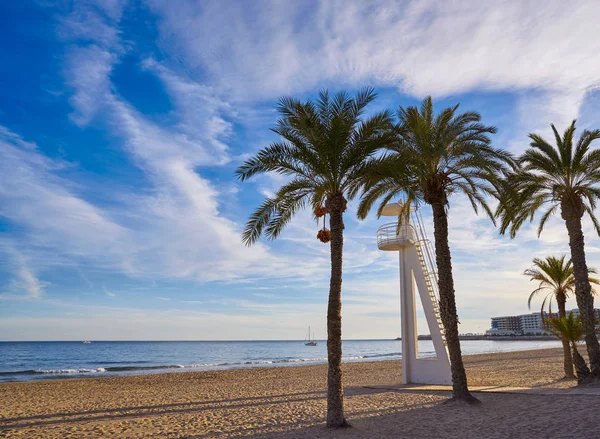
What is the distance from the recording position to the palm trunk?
1268 centimetres

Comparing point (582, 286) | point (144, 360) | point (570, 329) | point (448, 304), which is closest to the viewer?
point (448, 304)

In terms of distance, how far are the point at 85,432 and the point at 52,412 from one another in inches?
170

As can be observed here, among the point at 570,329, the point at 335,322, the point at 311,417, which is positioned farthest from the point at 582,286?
the point at 311,417

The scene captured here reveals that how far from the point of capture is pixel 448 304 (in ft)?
43.5

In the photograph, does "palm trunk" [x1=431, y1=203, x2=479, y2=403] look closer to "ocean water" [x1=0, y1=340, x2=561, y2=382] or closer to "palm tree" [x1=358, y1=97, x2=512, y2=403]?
"palm tree" [x1=358, y1=97, x2=512, y2=403]

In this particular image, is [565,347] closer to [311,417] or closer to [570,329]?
[570,329]

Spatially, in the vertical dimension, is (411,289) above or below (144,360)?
above

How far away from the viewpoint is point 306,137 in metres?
10.9

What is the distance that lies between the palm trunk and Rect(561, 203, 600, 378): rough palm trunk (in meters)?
5.39

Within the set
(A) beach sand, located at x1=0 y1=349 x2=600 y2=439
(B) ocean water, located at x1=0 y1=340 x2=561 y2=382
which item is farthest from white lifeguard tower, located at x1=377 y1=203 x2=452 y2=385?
(B) ocean water, located at x1=0 y1=340 x2=561 y2=382

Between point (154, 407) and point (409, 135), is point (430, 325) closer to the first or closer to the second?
point (409, 135)

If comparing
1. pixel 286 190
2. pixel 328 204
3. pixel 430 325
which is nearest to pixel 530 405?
pixel 430 325

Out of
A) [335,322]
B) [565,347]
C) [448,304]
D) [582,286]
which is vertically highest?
[582,286]

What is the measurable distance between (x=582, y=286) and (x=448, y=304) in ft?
18.8
